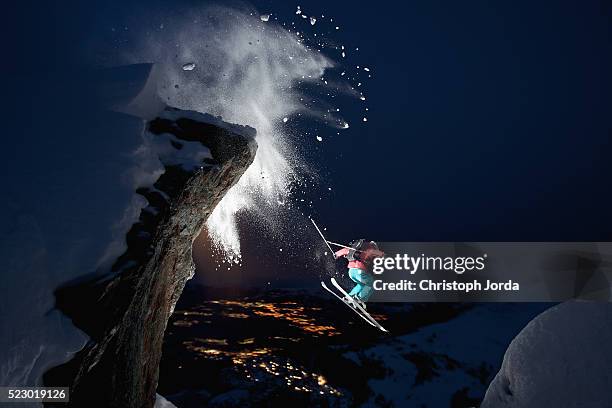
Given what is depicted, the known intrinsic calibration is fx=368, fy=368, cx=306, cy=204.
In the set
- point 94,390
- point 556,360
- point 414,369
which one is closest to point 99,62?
point 94,390

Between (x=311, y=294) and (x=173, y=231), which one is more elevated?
(x=311, y=294)

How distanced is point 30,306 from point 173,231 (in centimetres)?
208

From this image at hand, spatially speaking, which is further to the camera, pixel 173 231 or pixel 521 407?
pixel 521 407

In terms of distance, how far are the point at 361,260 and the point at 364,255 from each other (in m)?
0.20

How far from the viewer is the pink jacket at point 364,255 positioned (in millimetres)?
9531

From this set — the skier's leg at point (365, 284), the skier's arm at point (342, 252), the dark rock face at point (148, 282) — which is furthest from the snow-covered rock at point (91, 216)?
the skier's leg at point (365, 284)

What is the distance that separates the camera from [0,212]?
3615 millimetres

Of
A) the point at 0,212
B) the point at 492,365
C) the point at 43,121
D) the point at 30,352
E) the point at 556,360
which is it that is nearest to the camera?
the point at 30,352

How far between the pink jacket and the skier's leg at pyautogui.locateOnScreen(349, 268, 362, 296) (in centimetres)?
15

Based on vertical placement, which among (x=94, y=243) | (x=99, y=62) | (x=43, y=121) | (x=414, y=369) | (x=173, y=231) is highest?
(x=99, y=62)

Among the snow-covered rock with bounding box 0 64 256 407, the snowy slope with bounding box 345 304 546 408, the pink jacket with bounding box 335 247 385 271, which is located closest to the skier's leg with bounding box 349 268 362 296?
the pink jacket with bounding box 335 247 385 271

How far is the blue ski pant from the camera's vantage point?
989 cm

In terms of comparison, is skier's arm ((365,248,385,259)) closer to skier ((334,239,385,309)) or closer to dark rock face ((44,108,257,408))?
skier ((334,239,385,309))

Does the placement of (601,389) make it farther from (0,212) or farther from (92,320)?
(0,212)
